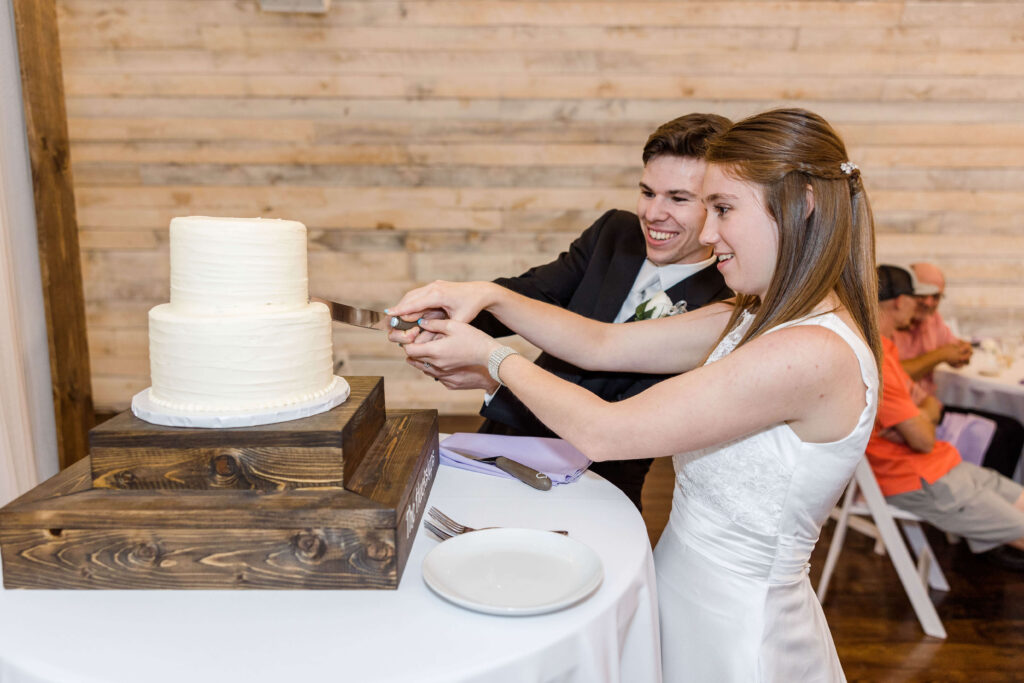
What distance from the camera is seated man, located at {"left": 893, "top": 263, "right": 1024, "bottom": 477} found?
3248 millimetres

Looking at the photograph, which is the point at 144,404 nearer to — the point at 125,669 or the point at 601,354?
the point at 125,669

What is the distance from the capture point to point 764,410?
1.28 m

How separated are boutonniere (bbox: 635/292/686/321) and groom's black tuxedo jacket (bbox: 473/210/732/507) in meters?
0.03

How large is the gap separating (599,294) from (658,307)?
225 mm

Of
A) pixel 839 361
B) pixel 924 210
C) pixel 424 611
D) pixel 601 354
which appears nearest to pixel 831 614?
pixel 601 354

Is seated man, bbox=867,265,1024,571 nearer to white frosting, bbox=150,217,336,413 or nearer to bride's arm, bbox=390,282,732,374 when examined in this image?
bride's arm, bbox=390,282,732,374

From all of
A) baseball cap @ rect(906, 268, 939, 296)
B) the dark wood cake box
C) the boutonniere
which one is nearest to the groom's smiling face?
the boutonniere

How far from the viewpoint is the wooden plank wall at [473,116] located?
14.9 ft

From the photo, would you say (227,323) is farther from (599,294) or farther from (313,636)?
(599,294)

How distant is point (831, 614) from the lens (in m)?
2.78

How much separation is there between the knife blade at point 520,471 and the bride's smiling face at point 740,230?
559 millimetres

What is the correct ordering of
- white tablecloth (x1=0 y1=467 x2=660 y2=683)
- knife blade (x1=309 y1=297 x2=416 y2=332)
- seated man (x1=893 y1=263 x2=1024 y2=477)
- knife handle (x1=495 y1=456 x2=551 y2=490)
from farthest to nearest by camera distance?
seated man (x1=893 y1=263 x2=1024 y2=477) < knife blade (x1=309 y1=297 x2=416 y2=332) < knife handle (x1=495 y1=456 x2=551 y2=490) < white tablecloth (x1=0 y1=467 x2=660 y2=683)

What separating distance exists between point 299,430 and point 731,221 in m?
0.88

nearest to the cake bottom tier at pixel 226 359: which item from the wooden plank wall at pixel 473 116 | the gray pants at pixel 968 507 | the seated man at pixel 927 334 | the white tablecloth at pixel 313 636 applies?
the white tablecloth at pixel 313 636
